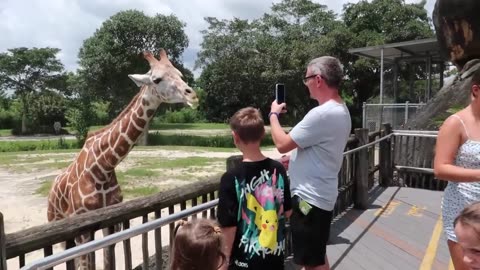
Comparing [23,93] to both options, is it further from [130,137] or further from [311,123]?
[311,123]

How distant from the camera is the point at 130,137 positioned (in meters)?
5.03

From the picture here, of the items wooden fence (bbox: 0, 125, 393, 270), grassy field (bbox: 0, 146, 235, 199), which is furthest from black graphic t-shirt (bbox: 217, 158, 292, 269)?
grassy field (bbox: 0, 146, 235, 199)

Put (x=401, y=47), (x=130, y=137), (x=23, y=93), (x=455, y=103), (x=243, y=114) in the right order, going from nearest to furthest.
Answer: (x=243, y=114), (x=130, y=137), (x=455, y=103), (x=401, y=47), (x=23, y=93)

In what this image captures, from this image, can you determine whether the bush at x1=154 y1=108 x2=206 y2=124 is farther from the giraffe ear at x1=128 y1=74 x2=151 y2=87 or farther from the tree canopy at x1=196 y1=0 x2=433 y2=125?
the giraffe ear at x1=128 y1=74 x2=151 y2=87

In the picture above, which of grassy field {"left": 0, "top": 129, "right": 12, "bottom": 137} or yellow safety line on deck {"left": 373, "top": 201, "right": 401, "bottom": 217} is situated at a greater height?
yellow safety line on deck {"left": 373, "top": 201, "right": 401, "bottom": 217}

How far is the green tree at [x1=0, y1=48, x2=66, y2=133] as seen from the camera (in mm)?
43062

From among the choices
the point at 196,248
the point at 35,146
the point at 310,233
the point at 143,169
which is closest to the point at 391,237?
the point at 310,233

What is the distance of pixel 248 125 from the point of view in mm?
2260

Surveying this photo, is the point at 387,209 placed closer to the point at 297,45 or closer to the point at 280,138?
the point at 280,138

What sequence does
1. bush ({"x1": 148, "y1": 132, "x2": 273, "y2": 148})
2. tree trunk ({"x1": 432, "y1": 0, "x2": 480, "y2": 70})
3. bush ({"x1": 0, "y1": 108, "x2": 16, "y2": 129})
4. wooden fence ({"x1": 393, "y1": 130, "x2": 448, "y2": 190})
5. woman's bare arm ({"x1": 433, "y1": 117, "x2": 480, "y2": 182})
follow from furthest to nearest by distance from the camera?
bush ({"x1": 0, "y1": 108, "x2": 16, "y2": 129}) → bush ({"x1": 148, "y1": 132, "x2": 273, "y2": 148}) → tree trunk ({"x1": 432, "y1": 0, "x2": 480, "y2": 70}) → wooden fence ({"x1": 393, "y1": 130, "x2": 448, "y2": 190}) → woman's bare arm ({"x1": 433, "y1": 117, "x2": 480, "y2": 182})

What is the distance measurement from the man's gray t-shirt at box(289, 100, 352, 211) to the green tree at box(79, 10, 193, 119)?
83.2ft

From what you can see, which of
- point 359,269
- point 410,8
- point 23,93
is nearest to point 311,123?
point 359,269

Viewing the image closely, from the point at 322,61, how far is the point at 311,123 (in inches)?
14.8

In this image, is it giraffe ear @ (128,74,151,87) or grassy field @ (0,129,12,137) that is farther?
grassy field @ (0,129,12,137)
